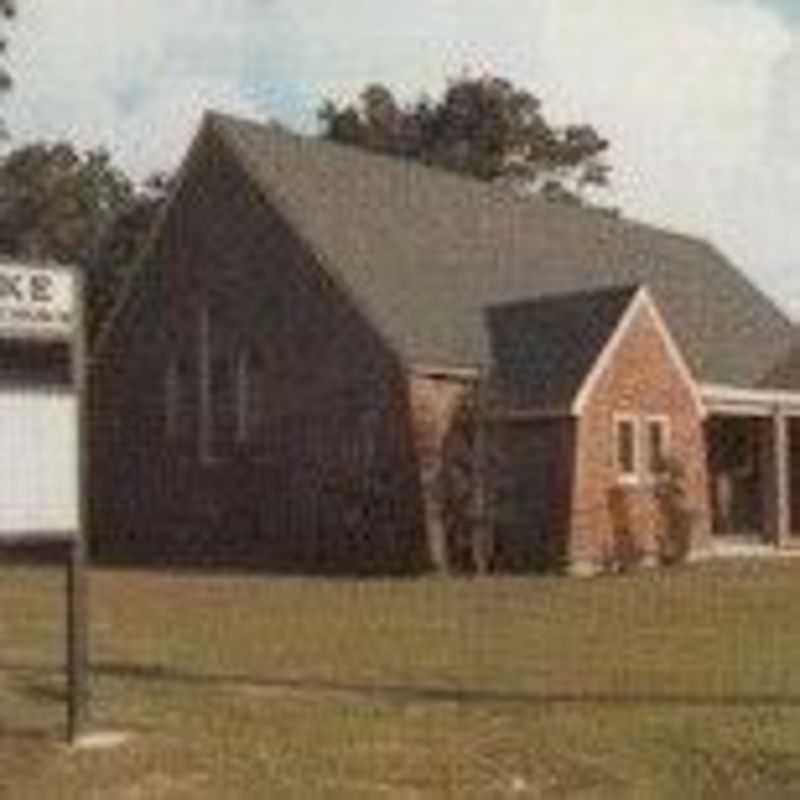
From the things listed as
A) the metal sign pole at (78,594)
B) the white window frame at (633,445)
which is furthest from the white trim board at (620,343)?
the metal sign pole at (78,594)

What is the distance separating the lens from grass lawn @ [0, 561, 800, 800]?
14609mm

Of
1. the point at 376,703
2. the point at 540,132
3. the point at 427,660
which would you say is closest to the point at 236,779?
the point at 376,703

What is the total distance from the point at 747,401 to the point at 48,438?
31415mm

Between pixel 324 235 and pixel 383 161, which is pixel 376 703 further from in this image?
pixel 383 161

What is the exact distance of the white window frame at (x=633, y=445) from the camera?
137 ft

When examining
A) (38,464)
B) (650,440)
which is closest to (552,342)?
(650,440)

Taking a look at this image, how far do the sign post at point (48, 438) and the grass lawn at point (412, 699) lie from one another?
79cm

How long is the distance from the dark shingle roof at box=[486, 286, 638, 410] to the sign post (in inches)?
963

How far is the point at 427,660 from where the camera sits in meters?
21.6

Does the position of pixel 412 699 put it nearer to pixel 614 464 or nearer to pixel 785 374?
pixel 614 464

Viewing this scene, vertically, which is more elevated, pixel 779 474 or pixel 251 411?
pixel 251 411

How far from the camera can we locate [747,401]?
1831 inches

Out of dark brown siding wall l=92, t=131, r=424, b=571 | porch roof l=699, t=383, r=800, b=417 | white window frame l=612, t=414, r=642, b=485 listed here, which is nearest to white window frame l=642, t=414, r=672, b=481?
white window frame l=612, t=414, r=642, b=485

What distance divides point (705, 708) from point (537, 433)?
77.0 ft
